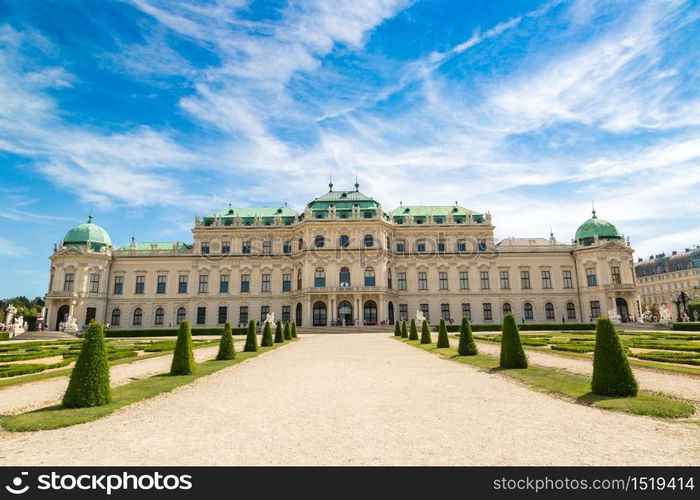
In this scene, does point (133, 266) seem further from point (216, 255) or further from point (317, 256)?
point (317, 256)

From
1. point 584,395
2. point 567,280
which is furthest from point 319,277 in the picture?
point 584,395

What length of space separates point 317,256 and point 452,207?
21201 millimetres

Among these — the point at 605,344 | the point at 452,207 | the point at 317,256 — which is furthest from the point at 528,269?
the point at 605,344

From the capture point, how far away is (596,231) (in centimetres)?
5612

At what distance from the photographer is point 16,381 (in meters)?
12.7

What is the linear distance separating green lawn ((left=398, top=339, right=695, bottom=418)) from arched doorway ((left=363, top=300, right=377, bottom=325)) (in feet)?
122

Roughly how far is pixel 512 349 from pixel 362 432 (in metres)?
9.35

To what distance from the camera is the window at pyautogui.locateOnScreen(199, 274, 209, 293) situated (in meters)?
56.8

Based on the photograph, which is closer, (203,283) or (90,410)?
(90,410)

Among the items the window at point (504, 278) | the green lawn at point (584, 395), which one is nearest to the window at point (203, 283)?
the window at point (504, 278)

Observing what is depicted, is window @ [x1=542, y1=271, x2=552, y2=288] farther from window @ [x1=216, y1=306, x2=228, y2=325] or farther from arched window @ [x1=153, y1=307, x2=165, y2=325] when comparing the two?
arched window @ [x1=153, y1=307, x2=165, y2=325]

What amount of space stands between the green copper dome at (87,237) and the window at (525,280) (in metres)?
54.5

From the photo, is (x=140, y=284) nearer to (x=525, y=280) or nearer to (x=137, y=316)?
(x=137, y=316)

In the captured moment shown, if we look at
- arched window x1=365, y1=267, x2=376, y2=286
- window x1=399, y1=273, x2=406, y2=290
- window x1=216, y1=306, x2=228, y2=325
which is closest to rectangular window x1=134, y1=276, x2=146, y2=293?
window x1=216, y1=306, x2=228, y2=325
